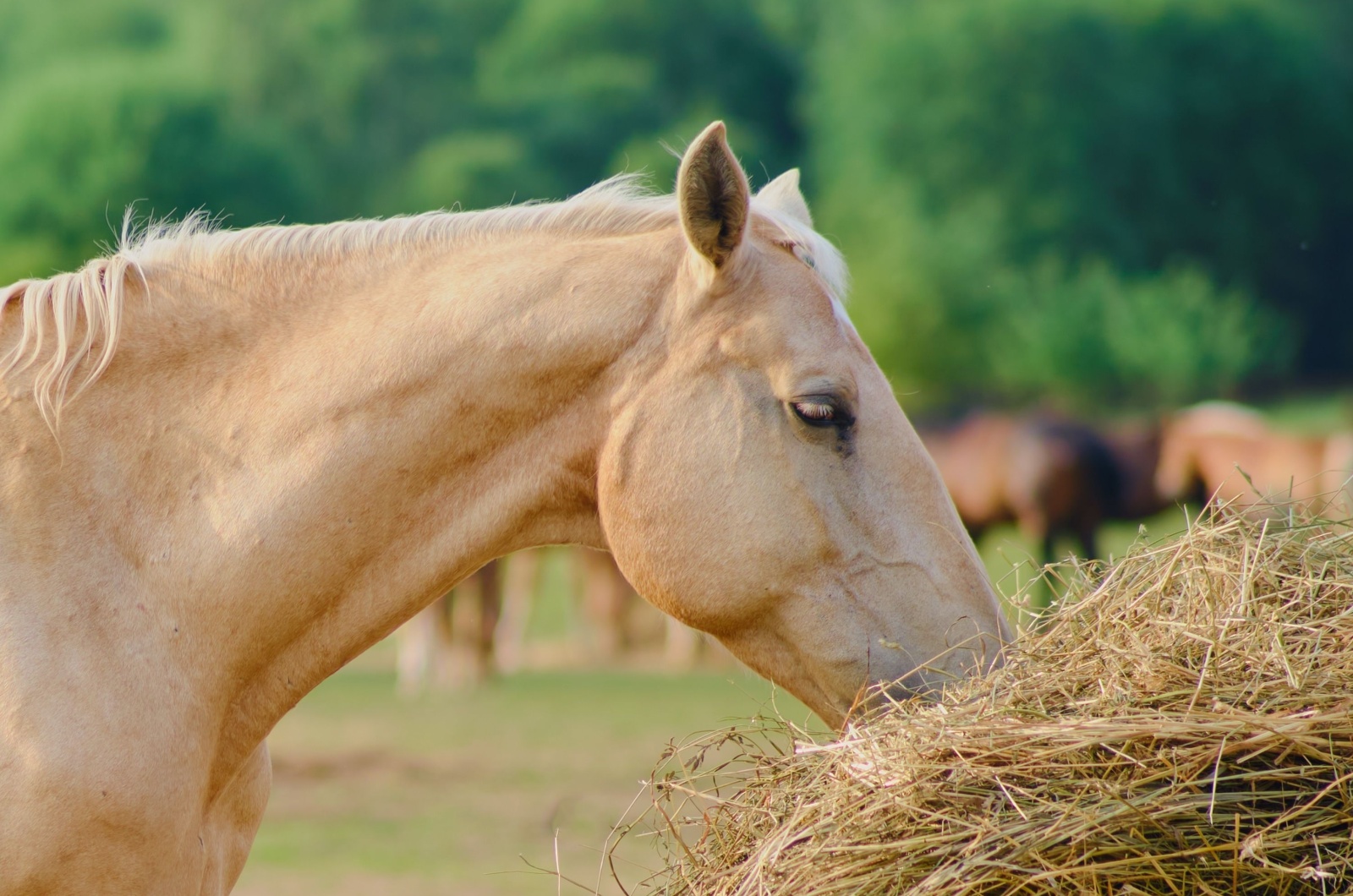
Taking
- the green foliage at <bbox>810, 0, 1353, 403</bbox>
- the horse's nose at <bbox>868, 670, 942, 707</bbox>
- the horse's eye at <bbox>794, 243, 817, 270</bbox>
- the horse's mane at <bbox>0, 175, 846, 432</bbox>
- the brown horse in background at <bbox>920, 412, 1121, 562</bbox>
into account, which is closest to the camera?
the horse's nose at <bbox>868, 670, 942, 707</bbox>

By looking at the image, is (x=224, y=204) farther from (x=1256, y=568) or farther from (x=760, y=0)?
(x=760, y=0)

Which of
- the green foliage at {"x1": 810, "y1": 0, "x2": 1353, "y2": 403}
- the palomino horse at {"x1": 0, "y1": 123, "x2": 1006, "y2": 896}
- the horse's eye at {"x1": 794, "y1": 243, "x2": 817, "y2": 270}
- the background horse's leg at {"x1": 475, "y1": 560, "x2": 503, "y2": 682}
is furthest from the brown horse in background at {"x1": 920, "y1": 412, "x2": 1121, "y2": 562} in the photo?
the green foliage at {"x1": 810, "y1": 0, "x2": 1353, "y2": 403}

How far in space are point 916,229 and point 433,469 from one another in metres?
45.1

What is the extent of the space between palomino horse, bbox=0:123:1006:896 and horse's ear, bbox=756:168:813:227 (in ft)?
0.99

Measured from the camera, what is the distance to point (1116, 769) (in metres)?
1.76

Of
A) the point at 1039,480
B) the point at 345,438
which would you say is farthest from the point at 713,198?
the point at 1039,480

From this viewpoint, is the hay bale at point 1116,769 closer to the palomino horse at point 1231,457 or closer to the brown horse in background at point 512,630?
the brown horse in background at point 512,630

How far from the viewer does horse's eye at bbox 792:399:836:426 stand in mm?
2279

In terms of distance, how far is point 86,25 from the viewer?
165ft

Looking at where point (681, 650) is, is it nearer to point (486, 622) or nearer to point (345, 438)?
point (486, 622)

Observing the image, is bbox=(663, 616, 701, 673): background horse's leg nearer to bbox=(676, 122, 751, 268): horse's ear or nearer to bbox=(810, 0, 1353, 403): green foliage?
bbox=(676, 122, 751, 268): horse's ear

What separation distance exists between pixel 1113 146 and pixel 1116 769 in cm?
5054

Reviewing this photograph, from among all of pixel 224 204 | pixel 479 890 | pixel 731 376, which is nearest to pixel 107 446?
pixel 731 376

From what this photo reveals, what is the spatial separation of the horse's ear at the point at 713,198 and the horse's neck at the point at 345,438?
0.13 meters
